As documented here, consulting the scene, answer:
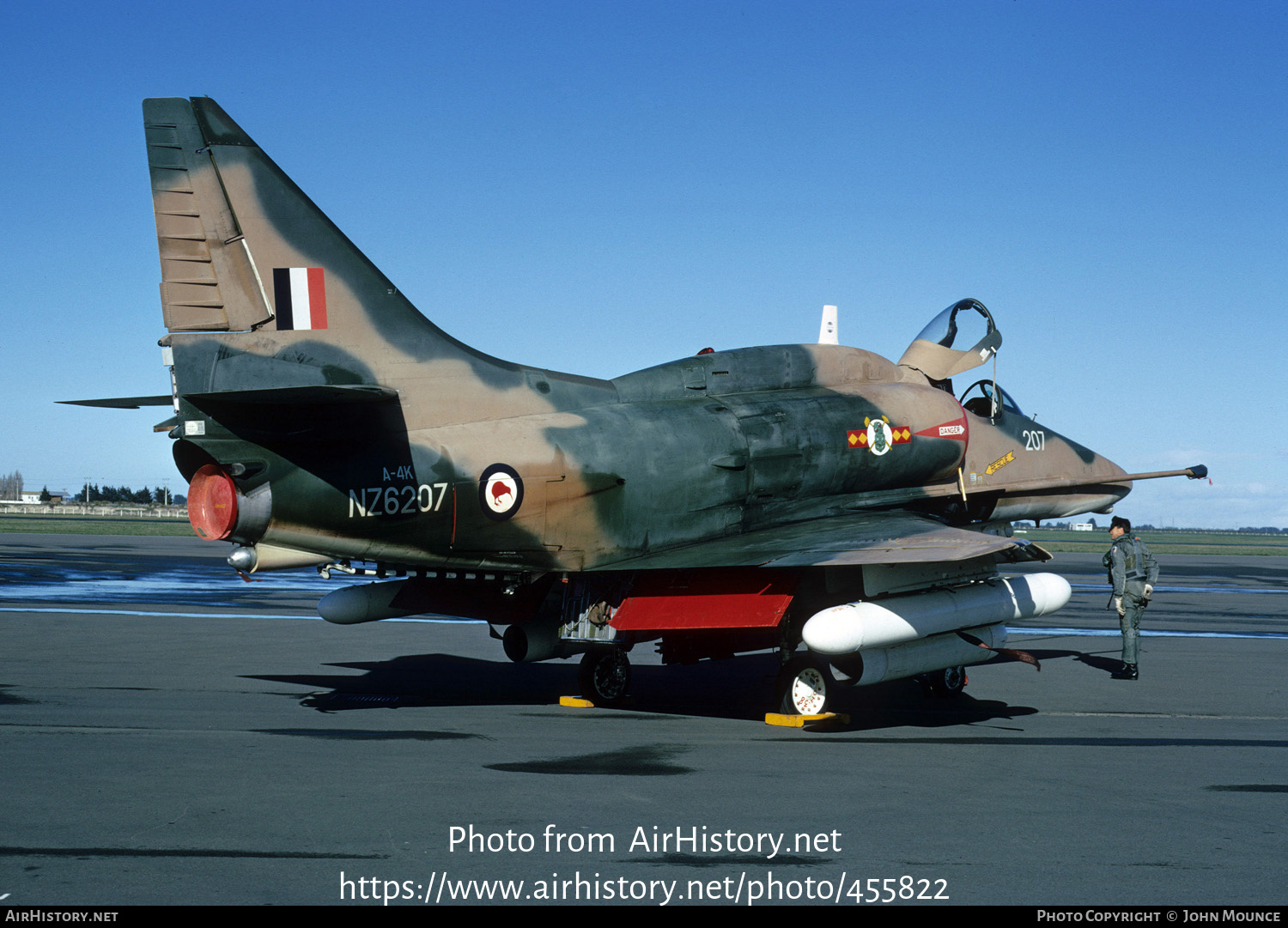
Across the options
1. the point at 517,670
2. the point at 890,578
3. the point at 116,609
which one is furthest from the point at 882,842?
the point at 116,609

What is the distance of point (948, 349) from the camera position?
1560cm

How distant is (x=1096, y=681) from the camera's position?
50.9ft

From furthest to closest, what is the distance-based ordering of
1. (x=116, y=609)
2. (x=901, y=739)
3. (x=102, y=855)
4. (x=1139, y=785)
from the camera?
(x=116, y=609), (x=901, y=739), (x=1139, y=785), (x=102, y=855)

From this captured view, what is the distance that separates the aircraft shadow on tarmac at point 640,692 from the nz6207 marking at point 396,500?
A: 273 cm

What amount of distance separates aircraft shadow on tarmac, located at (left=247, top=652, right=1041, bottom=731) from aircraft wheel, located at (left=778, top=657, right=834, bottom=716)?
45 centimetres

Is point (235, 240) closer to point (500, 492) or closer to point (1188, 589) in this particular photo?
point (500, 492)

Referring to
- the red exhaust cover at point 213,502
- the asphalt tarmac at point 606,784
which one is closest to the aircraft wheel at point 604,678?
the asphalt tarmac at point 606,784

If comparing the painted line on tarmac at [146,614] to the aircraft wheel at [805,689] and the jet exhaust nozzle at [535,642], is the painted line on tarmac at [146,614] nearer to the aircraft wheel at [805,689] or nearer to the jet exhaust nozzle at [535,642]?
the jet exhaust nozzle at [535,642]

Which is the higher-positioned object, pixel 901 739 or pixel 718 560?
pixel 718 560

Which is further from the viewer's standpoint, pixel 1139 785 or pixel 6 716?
pixel 6 716

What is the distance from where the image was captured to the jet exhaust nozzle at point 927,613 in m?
10.8

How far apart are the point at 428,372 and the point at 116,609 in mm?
14406

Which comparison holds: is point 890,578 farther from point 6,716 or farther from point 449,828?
point 6,716

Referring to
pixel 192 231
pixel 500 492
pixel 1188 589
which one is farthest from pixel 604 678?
pixel 1188 589
